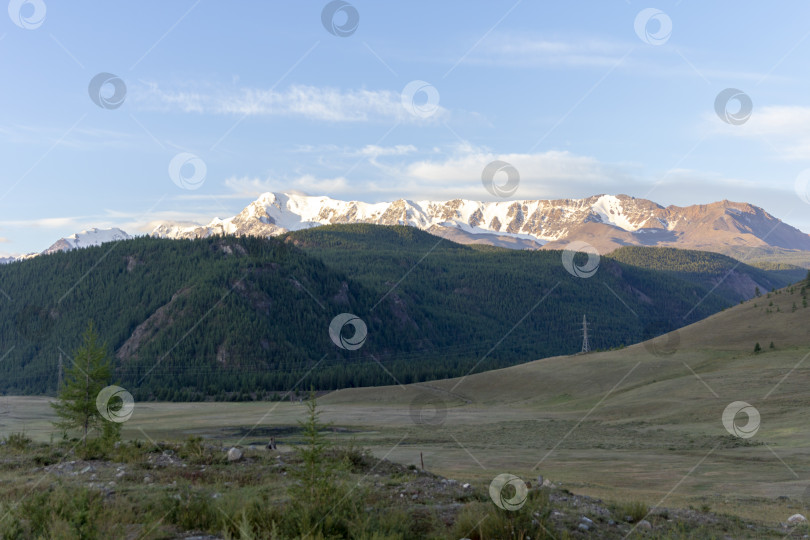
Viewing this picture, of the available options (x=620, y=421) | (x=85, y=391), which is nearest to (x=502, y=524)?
(x=85, y=391)

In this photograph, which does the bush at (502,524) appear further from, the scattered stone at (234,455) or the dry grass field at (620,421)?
the scattered stone at (234,455)

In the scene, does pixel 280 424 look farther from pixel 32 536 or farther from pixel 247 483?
pixel 32 536

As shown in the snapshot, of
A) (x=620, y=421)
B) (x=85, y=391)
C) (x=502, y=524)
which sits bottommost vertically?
(x=502, y=524)

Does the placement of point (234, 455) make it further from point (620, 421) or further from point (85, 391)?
point (620, 421)

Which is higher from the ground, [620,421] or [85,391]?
[620,421]

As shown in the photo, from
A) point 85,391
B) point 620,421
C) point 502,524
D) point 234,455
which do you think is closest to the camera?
point 502,524

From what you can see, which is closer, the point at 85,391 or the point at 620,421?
the point at 85,391

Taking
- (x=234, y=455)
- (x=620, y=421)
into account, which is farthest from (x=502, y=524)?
(x=620, y=421)

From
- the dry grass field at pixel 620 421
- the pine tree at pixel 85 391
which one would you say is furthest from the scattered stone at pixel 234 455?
the pine tree at pixel 85 391

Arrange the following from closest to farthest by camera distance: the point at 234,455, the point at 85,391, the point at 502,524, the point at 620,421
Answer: the point at 502,524 → the point at 234,455 → the point at 85,391 → the point at 620,421

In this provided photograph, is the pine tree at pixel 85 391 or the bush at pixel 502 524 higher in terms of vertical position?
the pine tree at pixel 85 391

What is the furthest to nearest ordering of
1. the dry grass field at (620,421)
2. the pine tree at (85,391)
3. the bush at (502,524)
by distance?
the pine tree at (85,391) → the dry grass field at (620,421) → the bush at (502,524)

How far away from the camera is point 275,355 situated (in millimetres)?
183125

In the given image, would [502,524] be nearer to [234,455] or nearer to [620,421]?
[234,455]
